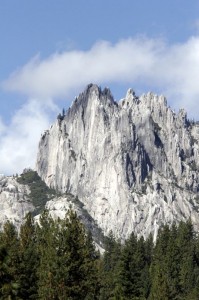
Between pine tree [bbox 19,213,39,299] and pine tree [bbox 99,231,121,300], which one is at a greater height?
pine tree [bbox 99,231,121,300]

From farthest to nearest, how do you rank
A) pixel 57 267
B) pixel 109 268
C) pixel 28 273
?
pixel 109 268 < pixel 28 273 < pixel 57 267

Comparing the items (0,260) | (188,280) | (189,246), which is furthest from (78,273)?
(189,246)

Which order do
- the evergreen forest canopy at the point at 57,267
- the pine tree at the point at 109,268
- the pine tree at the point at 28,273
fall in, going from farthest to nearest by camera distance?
the pine tree at the point at 109,268
the pine tree at the point at 28,273
the evergreen forest canopy at the point at 57,267

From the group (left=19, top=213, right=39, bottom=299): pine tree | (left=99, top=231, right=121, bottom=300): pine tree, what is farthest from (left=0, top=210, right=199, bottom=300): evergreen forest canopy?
(left=99, top=231, right=121, bottom=300): pine tree

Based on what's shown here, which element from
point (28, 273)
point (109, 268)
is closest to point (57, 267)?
point (28, 273)

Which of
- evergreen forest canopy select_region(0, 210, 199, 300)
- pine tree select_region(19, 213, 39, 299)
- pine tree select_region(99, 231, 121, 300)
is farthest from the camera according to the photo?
pine tree select_region(99, 231, 121, 300)

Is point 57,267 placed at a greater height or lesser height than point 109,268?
lesser

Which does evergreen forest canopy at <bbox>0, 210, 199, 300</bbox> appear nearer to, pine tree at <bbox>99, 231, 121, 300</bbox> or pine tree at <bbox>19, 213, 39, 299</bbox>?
pine tree at <bbox>19, 213, 39, 299</bbox>

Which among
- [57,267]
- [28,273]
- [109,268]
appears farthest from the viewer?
[109,268]

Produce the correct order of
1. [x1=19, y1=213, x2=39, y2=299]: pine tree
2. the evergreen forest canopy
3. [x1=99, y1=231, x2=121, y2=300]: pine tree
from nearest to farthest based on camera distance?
the evergreen forest canopy < [x1=19, y1=213, x2=39, y2=299]: pine tree < [x1=99, y1=231, x2=121, y2=300]: pine tree

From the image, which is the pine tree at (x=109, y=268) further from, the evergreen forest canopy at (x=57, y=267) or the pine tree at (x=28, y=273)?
the pine tree at (x=28, y=273)

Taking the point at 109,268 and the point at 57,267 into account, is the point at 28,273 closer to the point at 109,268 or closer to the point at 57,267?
the point at 57,267

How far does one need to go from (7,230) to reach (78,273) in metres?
18.7

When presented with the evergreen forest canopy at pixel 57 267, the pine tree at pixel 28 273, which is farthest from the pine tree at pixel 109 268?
the pine tree at pixel 28 273
